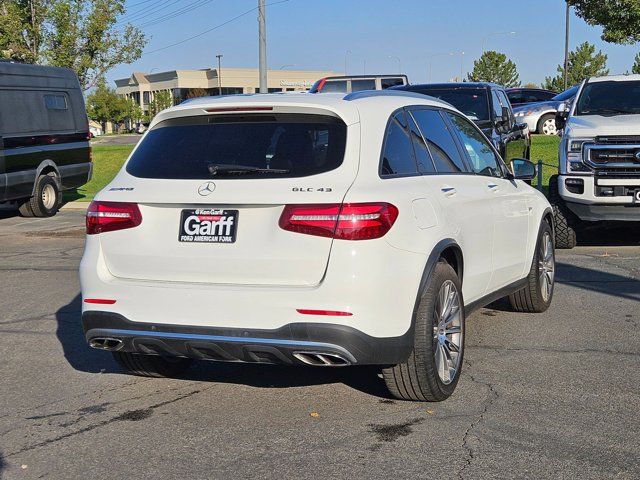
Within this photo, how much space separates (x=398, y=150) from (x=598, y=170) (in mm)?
6638

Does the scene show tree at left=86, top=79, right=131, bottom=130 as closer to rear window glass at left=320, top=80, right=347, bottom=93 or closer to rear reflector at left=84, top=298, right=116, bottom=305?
rear window glass at left=320, top=80, right=347, bottom=93

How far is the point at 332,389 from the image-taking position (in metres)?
5.86

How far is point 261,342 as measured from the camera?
4.93 meters

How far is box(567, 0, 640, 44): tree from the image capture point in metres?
23.9

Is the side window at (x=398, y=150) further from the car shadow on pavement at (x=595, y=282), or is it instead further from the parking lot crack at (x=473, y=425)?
the car shadow on pavement at (x=595, y=282)

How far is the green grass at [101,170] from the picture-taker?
75.9ft

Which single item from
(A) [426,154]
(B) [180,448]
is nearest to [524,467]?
(B) [180,448]

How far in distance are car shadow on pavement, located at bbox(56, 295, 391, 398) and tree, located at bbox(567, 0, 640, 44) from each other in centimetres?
1981

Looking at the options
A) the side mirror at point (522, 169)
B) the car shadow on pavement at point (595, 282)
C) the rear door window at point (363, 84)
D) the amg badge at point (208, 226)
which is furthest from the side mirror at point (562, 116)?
the rear door window at point (363, 84)

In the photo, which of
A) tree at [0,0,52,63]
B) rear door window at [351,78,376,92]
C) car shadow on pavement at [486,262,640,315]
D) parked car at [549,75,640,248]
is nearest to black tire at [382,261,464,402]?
car shadow on pavement at [486,262,640,315]

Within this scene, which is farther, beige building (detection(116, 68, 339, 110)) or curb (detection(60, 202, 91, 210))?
beige building (detection(116, 68, 339, 110))

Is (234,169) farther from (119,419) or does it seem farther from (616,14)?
(616,14)

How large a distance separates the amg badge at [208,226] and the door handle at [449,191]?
4.64ft

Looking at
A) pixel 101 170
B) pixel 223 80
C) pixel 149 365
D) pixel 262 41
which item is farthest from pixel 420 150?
pixel 223 80
